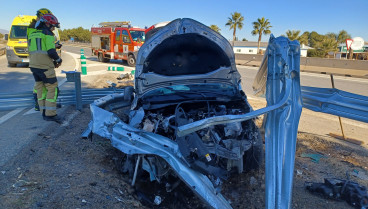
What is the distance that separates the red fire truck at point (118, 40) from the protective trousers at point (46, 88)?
1118 cm

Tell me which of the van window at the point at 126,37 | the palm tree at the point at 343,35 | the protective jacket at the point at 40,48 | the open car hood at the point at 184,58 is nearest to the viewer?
the open car hood at the point at 184,58

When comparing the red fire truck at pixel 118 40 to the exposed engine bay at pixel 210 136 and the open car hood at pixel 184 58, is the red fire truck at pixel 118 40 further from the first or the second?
the exposed engine bay at pixel 210 136

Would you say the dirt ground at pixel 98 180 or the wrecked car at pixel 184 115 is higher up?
the wrecked car at pixel 184 115

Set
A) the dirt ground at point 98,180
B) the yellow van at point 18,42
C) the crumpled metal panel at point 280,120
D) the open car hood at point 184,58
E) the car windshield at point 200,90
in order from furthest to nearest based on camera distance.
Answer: the yellow van at point 18,42 < the car windshield at point 200,90 < the open car hood at point 184,58 < the dirt ground at point 98,180 < the crumpled metal panel at point 280,120

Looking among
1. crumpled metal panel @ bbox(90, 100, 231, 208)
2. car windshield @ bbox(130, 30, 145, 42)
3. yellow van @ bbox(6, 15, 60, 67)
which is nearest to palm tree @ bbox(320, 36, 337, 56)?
car windshield @ bbox(130, 30, 145, 42)

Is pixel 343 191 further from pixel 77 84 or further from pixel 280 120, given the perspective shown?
pixel 77 84

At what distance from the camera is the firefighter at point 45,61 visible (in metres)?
4.96

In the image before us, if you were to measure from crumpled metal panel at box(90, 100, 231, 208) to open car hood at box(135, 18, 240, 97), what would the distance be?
0.92m

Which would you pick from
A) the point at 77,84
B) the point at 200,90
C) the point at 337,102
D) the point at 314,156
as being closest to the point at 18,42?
the point at 77,84

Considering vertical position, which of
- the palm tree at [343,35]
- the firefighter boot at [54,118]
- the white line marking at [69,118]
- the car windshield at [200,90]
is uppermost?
the palm tree at [343,35]

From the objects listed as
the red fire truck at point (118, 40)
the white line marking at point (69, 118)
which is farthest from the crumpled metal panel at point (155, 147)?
the red fire truck at point (118, 40)

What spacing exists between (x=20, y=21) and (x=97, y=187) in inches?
567

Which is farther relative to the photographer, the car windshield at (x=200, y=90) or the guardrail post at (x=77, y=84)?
the guardrail post at (x=77, y=84)

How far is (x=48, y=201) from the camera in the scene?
2697 millimetres
